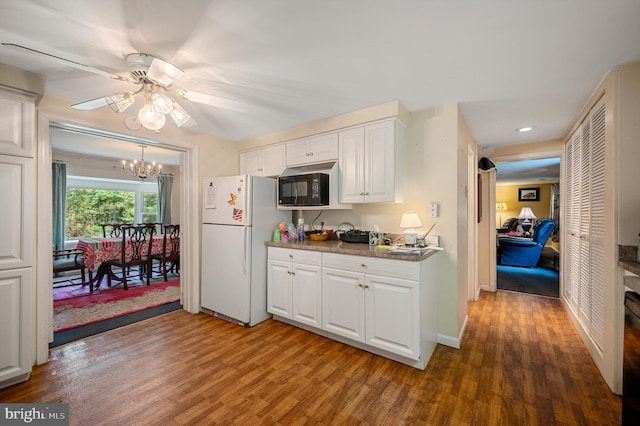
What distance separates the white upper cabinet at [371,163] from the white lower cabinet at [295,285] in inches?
30.2

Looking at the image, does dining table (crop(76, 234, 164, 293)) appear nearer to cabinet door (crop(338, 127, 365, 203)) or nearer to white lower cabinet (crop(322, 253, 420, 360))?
white lower cabinet (crop(322, 253, 420, 360))

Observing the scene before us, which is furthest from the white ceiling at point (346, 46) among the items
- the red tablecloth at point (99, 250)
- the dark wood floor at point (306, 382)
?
the red tablecloth at point (99, 250)

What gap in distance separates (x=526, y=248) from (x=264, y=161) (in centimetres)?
581

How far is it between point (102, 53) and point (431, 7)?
1.96 metres

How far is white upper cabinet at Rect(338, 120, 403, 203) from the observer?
2461 millimetres

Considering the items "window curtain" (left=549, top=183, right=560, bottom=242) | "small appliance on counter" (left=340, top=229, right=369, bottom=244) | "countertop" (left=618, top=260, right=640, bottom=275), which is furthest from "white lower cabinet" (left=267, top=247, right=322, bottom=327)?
"window curtain" (left=549, top=183, right=560, bottom=242)

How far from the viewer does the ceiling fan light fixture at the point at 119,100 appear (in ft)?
5.55

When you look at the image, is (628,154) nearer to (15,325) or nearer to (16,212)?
(16,212)

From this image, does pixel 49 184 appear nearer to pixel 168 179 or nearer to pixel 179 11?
pixel 179 11

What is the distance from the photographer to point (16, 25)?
142 centimetres

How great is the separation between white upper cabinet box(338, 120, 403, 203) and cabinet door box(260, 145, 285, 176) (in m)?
0.82

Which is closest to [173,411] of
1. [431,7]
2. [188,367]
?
[188,367]

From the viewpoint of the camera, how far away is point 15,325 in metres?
1.89

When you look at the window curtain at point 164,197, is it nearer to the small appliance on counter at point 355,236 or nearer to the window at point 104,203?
the window at point 104,203
